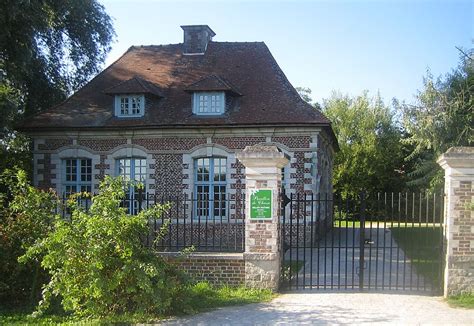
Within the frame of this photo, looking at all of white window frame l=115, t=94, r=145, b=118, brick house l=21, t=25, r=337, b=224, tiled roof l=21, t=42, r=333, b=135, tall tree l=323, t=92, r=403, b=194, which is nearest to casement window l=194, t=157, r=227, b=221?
brick house l=21, t=25, r=337, b=224

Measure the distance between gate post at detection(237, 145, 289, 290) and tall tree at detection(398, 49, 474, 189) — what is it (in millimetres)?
12130

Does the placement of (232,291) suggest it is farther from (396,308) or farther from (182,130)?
(182,130)

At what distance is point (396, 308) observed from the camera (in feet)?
27.8

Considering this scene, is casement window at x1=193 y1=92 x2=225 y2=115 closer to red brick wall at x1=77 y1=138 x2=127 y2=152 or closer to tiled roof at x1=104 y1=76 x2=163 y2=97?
tiled roof at x1=104 y1=76 x2=163 y2=97

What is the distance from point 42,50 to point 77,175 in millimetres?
6807

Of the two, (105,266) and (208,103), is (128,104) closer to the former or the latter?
(208,103)

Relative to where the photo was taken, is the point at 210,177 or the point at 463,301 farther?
the point at 210,177

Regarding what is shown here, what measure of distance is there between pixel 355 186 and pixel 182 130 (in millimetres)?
22375

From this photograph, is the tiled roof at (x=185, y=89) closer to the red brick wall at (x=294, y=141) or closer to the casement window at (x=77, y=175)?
the red brick wall at (x=294, y=141)

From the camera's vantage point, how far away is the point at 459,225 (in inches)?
367

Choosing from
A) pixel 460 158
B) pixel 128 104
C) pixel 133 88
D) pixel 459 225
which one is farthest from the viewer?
pixel 128 104

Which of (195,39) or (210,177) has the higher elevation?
(195,39)

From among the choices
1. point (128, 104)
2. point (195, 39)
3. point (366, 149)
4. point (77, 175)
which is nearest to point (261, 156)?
point (128, 104)

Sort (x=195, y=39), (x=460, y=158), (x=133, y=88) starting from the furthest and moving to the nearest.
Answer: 1. (x=195, y=39)
2. (x=133, y=88)
3. (x=460, y=158)
